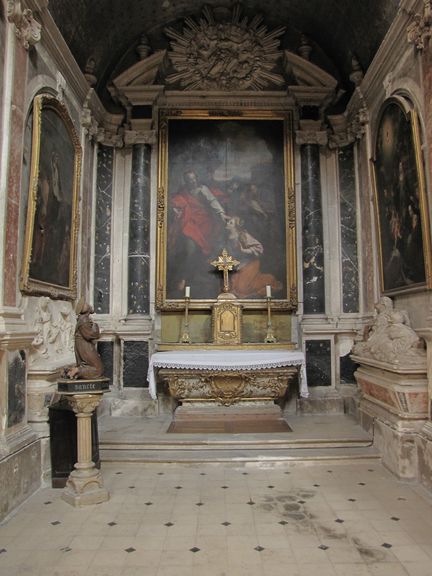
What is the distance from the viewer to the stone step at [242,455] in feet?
19.4

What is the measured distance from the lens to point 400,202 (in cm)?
638

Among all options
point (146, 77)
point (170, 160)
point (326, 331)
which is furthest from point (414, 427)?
point (146, 77)

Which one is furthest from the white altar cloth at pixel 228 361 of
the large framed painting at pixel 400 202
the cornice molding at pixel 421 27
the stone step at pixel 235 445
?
the cornice molding at pixel 421 27

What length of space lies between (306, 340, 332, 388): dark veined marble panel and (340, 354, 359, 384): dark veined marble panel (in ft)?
0.76

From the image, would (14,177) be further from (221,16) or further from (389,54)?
(221,16)

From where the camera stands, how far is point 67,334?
6742mm

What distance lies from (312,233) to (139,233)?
3.13 meters

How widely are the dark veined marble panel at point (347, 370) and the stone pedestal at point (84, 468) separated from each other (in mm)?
4719

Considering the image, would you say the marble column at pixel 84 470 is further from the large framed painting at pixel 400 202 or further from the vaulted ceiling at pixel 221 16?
the vaulted ceiling at pixel 221 16

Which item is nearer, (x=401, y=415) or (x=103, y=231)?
(x=401, y=415)

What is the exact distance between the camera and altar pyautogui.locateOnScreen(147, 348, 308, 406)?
718cm

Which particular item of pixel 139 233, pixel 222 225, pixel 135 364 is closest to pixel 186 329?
pixel 135 364

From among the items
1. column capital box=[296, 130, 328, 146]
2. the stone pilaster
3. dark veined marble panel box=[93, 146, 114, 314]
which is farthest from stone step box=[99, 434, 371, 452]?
column capital box=[296, 130, 328, 146]

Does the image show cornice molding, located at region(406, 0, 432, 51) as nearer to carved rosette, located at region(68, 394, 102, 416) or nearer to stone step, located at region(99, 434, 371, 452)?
stone step, located at region(99, 434, 371, 452)
